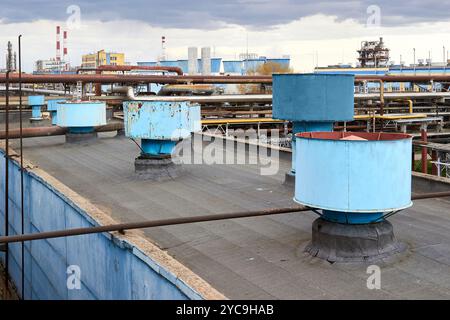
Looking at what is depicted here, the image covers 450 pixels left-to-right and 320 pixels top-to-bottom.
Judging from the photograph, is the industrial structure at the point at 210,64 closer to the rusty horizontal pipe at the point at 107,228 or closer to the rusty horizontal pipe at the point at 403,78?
the rusty horizontal pipe at the point at 403,78

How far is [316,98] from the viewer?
8992 millimetres

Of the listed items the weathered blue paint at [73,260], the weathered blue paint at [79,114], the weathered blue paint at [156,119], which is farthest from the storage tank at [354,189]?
the weathered blue paint at [79,114]

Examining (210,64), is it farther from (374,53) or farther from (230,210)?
(230,210)

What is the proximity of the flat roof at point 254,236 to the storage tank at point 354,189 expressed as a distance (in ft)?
0.73

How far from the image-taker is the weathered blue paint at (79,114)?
16.2 meters

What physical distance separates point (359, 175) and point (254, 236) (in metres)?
1.97

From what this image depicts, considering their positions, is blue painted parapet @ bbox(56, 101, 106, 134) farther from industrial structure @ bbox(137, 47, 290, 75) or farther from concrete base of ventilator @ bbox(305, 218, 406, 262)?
A: industrial structure @ bbox(137, 47, 290, 75)

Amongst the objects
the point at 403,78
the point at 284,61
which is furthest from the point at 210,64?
the point at 403,78

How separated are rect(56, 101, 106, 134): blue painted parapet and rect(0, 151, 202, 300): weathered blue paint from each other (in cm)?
304

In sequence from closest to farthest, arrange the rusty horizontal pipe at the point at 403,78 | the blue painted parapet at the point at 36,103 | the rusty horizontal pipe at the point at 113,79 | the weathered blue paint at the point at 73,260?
the weathered blue paint at the point at 73,260, the rusty horizontal pipe at the point at 113,79, the rusty horizontal pipe at the point at 403,78, the blue painted parapet at the point at 36,103
